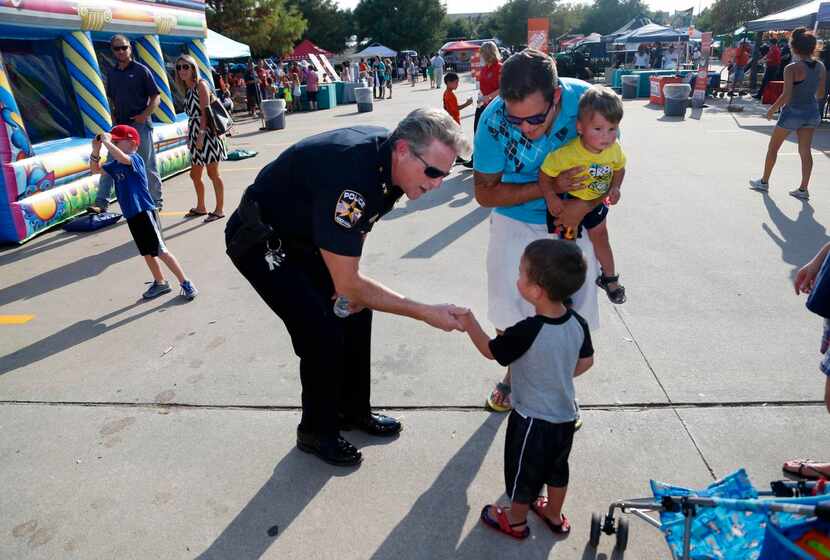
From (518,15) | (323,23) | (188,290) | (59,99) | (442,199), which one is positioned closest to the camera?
(188,290)

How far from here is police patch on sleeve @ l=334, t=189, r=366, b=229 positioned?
2240 mm

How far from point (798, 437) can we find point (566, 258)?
181 centimetres

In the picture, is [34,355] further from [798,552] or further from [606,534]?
[798,552]

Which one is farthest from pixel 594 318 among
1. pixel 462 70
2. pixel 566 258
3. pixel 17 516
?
pixel 462 70

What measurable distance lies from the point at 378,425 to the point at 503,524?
0.91m

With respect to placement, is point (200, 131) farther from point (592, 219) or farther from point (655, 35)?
point (655, 35)

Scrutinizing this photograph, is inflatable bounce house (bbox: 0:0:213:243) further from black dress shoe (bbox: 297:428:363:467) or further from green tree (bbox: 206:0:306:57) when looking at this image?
green tree (bbox: 206:0:306:57)

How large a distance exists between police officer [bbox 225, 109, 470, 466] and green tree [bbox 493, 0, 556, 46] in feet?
237

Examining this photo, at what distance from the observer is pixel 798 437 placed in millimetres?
2861

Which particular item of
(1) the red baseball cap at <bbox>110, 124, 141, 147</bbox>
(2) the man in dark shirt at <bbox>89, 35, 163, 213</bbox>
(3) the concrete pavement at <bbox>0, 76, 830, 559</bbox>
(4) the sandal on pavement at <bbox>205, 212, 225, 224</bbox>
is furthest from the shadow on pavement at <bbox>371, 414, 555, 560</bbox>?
(2) the man in dark shirt at <bbox>89, 35, 163, 213</bbox>

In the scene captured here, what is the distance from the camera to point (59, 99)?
8.06m

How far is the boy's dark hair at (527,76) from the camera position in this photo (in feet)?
7.54

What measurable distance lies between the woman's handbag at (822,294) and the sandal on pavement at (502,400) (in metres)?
1.51

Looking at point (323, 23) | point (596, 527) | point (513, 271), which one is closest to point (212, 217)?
point (513, 271)
